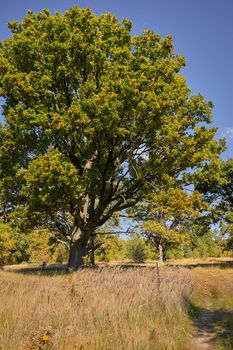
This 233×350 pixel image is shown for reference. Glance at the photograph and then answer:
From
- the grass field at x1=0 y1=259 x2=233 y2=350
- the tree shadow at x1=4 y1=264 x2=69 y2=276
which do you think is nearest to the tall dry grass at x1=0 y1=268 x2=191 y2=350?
the grass field at x1=0 y1=259 x2=233 y2=350

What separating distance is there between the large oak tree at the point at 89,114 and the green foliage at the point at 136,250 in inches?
3275

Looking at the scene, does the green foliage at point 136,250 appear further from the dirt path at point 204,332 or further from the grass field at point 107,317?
the grass field at point 107,317

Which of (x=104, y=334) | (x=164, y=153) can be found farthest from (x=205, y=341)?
(x=164, y=153)

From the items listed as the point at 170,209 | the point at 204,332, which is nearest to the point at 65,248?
the point at 170,209

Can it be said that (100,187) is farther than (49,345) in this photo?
Yes

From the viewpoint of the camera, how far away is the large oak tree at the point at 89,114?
16688 mm

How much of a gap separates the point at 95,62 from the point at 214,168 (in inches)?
378

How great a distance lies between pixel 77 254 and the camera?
1980 centimetres

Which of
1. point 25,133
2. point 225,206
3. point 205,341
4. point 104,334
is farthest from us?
point 225,206

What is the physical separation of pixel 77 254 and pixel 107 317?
12435mm

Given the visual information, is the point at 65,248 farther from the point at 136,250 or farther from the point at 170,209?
the point at 136,250

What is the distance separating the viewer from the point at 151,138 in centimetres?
1875

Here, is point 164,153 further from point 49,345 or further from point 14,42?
point 49,345

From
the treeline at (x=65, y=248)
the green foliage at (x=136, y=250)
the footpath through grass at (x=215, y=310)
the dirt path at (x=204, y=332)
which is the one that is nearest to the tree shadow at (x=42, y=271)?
the treeline at (x=65, y=248)
